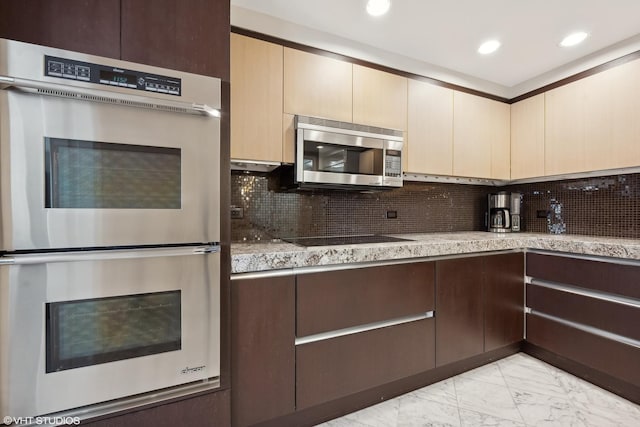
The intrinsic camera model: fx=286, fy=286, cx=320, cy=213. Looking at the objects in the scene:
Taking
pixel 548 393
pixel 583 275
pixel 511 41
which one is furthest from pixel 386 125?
pixel 548 393

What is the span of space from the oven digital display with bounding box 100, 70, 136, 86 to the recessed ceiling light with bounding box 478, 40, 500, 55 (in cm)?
221

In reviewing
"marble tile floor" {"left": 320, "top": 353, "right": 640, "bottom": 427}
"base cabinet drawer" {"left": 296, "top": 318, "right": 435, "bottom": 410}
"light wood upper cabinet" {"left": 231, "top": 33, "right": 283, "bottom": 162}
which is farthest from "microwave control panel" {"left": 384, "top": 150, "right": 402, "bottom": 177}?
"marble tile floor" {"left": 320, "top": 353, "right": 640, "bottom": 427}

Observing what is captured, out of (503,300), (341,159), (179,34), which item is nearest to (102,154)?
(179,34)

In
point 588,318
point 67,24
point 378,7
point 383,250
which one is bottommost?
point 588,318

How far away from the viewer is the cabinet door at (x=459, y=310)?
185cm

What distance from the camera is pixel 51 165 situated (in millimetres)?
949

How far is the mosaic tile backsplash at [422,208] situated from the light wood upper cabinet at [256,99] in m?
0.31

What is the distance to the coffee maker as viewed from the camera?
274cm

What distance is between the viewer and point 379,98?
2098mm

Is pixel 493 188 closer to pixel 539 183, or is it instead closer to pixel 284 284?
pixel 539 183

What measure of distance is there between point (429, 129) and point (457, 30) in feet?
2.21

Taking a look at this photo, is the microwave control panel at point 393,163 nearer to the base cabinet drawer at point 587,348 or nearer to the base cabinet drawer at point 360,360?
the base cabinet drawer at point 360,360

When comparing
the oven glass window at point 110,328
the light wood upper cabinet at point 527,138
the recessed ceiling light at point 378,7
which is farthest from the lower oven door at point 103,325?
the light wood upper cabinet at point 527,138

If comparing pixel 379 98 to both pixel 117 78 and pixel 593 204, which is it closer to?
pixel 117 78
